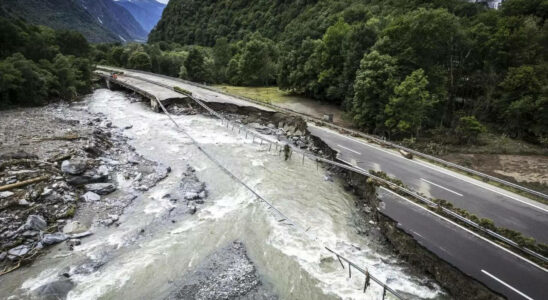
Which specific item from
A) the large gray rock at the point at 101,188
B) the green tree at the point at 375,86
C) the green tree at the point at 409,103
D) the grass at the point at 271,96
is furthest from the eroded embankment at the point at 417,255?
the grass at the point at 271,96

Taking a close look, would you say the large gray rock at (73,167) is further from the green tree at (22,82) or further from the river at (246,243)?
the green tree at (22,82)

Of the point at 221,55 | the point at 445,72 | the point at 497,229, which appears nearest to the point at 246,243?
the point at 497,229

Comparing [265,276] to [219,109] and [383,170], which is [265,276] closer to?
[383,170]

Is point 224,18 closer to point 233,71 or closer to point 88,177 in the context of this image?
point 233,71

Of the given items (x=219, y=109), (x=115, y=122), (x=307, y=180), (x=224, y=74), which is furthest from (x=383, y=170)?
(x=224, y=74)

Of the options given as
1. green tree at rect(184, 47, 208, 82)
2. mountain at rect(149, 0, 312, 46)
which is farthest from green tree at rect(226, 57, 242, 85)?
mountain at rect(149, 0, 312, 46)

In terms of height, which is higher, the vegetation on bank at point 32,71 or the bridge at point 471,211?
the vegetation on bank at point 32,71

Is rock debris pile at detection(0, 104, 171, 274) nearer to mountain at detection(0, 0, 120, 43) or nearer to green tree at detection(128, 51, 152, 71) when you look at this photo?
green tree at detection(128, 51, 152, 71)
